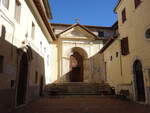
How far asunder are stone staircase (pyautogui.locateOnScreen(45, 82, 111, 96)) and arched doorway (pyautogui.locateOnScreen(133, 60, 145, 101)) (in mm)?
4779

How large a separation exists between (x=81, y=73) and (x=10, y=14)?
1497cm

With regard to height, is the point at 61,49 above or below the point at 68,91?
above

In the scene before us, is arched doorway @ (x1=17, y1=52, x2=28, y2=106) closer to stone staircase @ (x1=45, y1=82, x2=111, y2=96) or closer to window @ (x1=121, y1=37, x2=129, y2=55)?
stone staircase @ (x1=45, y1=82, x2=111, y2=96)

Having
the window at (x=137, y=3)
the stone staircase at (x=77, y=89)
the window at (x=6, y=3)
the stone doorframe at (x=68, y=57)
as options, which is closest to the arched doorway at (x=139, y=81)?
the window at (x=137, y=3)

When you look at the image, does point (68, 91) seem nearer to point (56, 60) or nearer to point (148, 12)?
point (56, 60)

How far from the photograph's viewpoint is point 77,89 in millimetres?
15406

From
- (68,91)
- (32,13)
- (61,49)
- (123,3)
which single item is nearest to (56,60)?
(61,49)

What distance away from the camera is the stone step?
14.6m

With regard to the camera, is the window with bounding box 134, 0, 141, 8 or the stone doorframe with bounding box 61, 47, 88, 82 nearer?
the window with bounding box 134, 0, 141, 8

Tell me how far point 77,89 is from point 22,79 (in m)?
7.87

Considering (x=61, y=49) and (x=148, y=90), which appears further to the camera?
(x=61, y=49)

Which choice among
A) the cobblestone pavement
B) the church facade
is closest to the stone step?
the church facade

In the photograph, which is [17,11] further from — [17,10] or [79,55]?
[79,55]

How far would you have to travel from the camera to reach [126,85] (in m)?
11.6
